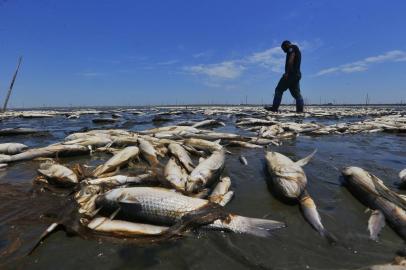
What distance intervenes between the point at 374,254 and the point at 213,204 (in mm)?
1594

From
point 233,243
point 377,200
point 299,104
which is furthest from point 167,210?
point 299,104

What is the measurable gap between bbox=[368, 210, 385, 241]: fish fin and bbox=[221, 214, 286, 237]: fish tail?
884 millimetres

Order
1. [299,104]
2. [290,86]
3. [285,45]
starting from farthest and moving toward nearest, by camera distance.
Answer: [299,104], [290,86], [285,45]

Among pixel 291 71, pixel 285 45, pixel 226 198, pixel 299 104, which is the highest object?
pixel 285 45

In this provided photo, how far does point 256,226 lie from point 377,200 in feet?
5.45

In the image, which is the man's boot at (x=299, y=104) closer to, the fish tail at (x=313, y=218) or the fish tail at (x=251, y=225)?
the fish tail at (x=313, y=218)

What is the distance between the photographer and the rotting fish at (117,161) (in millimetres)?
5189

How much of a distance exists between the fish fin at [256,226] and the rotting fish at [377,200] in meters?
0.98

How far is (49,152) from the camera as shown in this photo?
22.6ft

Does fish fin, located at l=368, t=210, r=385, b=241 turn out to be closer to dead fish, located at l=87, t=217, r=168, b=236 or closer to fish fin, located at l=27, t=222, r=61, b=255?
dead fish, located at l=87, t=217, r=168, b=236

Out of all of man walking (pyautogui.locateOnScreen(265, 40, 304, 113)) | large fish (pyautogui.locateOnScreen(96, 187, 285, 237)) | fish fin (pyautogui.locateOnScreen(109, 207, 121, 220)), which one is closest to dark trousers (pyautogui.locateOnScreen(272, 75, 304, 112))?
man walking (pyautogui.locateOnScreen(265, 40, 304, 113))

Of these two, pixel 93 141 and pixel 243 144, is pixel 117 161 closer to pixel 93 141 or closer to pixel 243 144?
pixel 93 141

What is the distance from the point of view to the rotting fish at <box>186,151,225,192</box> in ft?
14.0

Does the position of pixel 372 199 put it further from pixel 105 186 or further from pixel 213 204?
pixel 105 186
